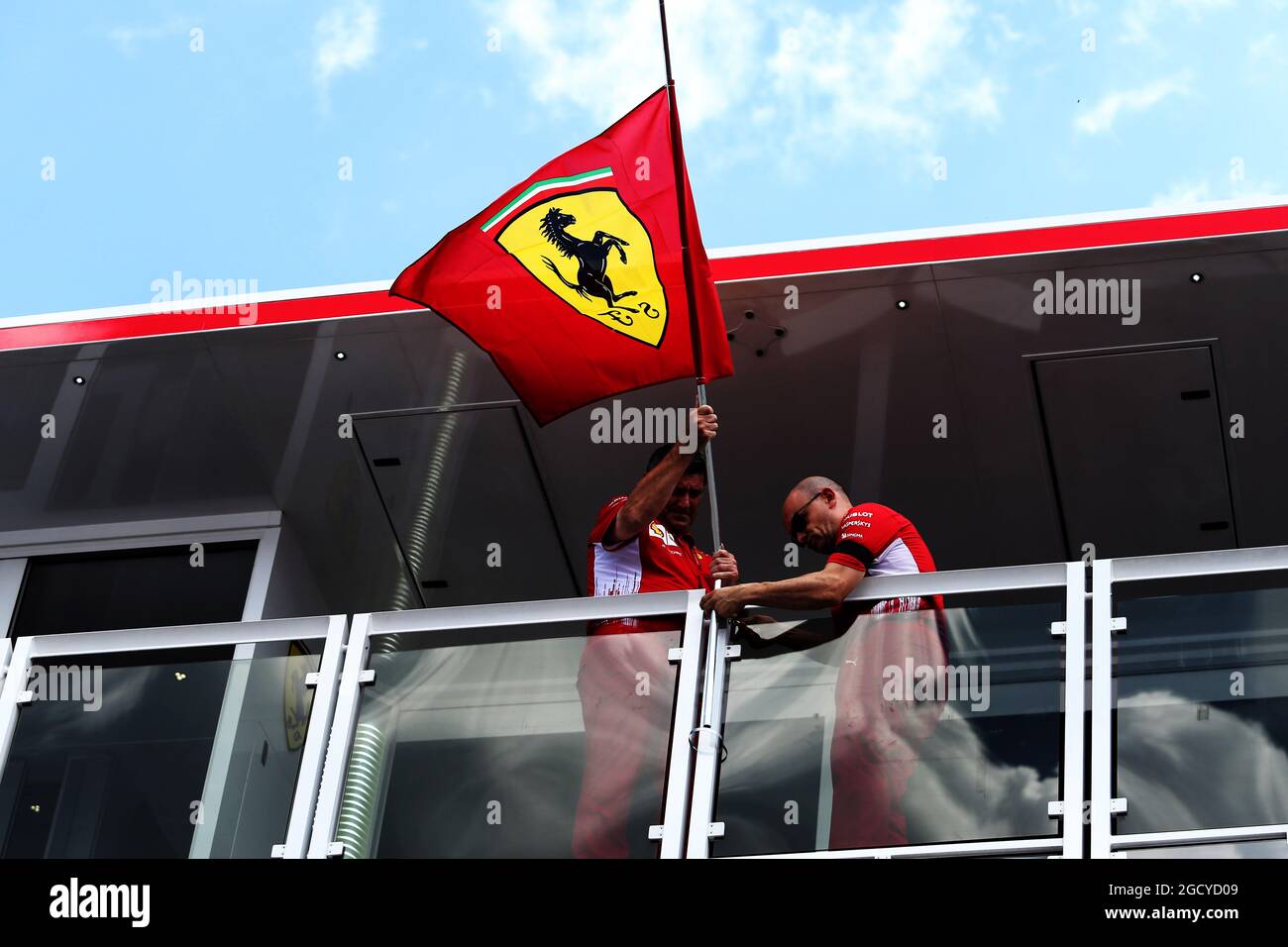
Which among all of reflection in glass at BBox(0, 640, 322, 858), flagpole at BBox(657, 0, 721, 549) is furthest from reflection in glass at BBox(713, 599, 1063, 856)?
reflection in glass at BBox(0, 640, 322, 858)

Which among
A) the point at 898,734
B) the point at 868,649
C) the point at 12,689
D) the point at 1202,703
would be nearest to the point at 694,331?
the point at 868,649

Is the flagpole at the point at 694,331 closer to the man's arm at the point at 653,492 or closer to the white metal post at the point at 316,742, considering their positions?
the man's arm at the point at 653,492

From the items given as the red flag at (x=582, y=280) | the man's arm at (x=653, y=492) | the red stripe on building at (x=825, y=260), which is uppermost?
the red stripe on building at (x=825, y=260)

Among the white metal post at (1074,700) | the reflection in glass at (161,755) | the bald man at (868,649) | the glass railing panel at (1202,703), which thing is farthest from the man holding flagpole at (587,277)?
the glass railing panel at (1202,703)

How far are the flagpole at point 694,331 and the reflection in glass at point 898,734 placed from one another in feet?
0.34

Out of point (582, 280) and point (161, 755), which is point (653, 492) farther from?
point (161, 755)

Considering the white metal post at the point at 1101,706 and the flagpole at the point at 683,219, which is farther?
the flagpole at the point at 683,219

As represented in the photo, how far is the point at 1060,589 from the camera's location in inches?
261

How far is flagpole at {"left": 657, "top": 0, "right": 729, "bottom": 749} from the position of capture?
6.73m

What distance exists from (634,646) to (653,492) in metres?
0.75

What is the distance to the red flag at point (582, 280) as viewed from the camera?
8234 millimetres

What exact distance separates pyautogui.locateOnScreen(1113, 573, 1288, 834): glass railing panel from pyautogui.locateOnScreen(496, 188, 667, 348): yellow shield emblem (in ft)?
8.68
